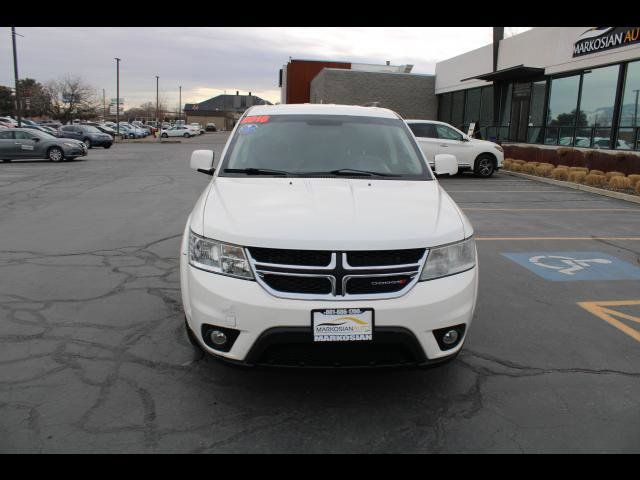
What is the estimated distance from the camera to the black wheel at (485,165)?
675 inches

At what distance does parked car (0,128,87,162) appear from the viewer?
22.0 metres

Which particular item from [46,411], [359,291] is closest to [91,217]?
[46,411]

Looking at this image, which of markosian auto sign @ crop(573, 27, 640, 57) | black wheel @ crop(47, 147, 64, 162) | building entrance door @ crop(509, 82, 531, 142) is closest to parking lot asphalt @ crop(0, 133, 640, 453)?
markosian auto sign @ crop(573, 27, 640, 57)

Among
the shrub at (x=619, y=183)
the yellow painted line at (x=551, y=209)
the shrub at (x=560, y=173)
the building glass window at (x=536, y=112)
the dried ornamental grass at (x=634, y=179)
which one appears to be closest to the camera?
the yellow painted line at (x=551, y=209)

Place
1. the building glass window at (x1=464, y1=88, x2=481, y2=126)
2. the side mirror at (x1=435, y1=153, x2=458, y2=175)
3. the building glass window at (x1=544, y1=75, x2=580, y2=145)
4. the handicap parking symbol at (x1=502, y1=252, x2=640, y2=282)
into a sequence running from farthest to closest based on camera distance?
1. the building glass window at (x1=464, y1=88, x2=481, y2=126)
2. the building glass window at (x1=544, y1=75, x2=580, y2=145)
3. the handicap parking symbol at (x1=502, y1=252, x2=640, y2=282)
4. the side mirror at (x1=435, y1=153, x2=458, y2=175)

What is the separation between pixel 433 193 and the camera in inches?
152

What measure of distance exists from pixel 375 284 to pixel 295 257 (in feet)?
1.53

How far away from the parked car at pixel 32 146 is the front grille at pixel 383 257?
22778 mm

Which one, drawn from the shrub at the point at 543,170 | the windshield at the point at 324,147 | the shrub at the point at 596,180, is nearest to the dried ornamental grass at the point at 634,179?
the shrub at the point at 596,180

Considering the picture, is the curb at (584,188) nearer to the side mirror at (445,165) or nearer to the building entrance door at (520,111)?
the building entrance door at (520,111)

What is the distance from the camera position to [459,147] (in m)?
17.0

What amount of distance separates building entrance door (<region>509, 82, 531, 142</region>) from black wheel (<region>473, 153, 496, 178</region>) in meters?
7.29

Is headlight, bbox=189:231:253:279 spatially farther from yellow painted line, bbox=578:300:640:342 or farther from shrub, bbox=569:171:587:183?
shrub, bbox=569:171:587:183

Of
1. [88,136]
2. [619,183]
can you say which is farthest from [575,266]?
[88,136]
